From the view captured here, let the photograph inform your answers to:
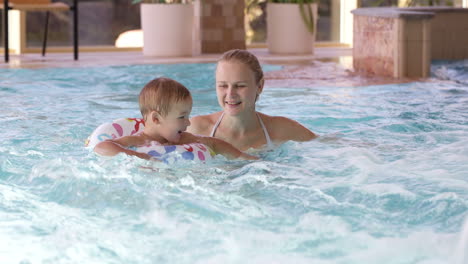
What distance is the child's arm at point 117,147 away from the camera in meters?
3.71

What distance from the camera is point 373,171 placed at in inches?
159

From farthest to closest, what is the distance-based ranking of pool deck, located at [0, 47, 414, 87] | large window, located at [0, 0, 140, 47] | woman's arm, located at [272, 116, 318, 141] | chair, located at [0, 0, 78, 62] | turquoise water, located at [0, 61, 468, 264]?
large window, located at [0, 0, 140, 47] → chair, located at [0, 0, 78, 62] → pool deck, located at [0, 47, 414, 87] → woman's arm, located at [272, 116, 318, 141] → turquoise water, located at [0, 61, 468, 264]

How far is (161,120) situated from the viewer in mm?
3777

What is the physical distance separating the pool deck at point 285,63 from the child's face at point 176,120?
4.31 metres

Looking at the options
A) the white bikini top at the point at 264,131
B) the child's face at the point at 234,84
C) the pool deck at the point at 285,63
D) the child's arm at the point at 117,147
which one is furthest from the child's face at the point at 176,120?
Result: the pool deck at the point at 285,63

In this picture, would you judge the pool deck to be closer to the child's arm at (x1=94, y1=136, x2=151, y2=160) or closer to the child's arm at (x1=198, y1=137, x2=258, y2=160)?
the child's arm at (x1=198, y1=137, x2=258, y2=160)

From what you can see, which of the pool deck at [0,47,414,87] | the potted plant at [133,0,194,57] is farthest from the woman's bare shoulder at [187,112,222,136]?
the potted plant at [133,0,194,57]

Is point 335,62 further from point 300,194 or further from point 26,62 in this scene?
point 300,194

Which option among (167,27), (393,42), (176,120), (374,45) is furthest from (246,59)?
(167,27)

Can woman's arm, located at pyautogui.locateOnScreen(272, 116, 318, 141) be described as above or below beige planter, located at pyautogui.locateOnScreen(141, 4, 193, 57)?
below

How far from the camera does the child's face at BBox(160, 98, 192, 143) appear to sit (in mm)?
3717

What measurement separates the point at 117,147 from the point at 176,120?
329 millimetres

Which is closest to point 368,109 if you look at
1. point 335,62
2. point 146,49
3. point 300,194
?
point 300,194

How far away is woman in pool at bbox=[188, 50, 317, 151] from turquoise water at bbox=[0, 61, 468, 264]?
12cm
